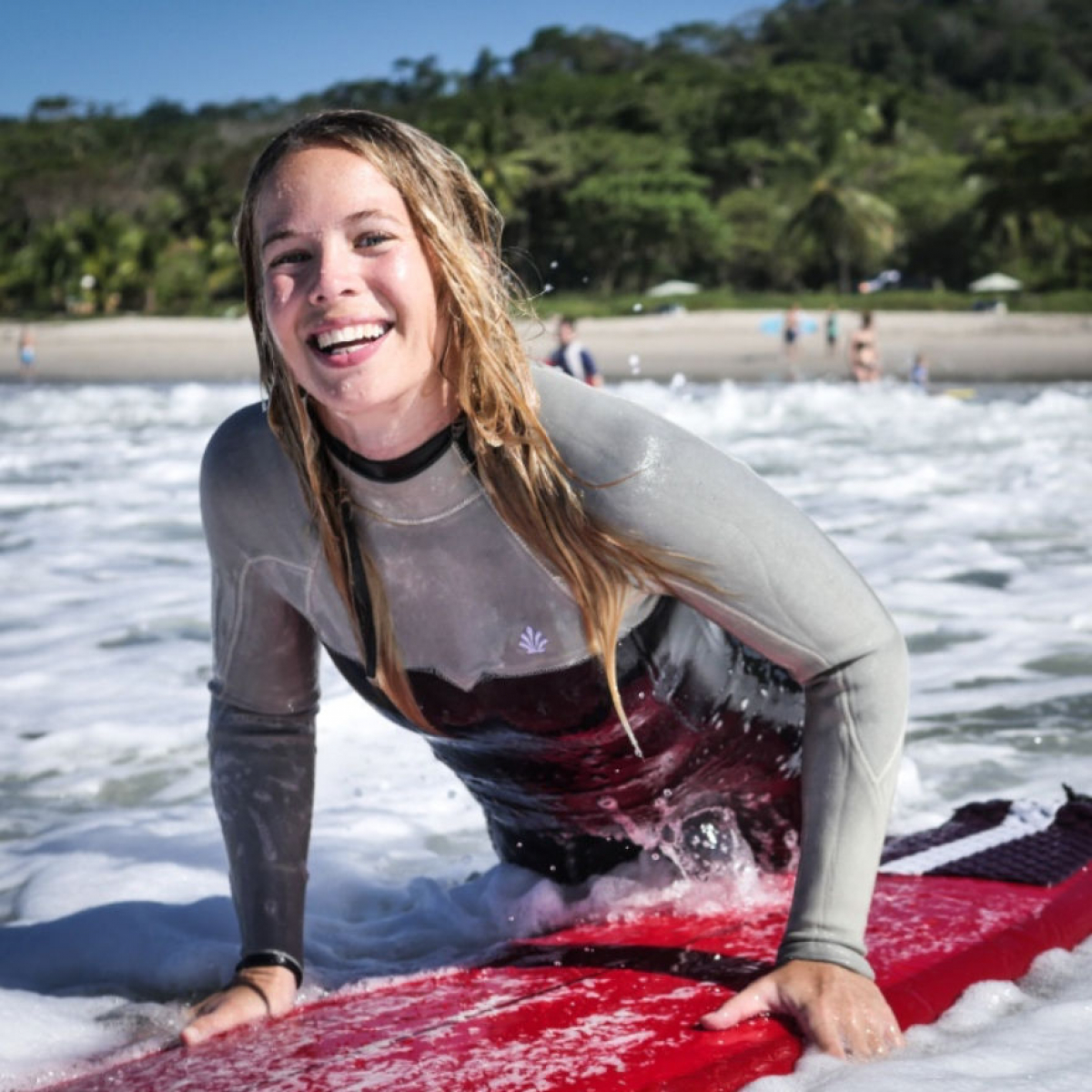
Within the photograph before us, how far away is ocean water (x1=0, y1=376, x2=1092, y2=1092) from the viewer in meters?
2.35

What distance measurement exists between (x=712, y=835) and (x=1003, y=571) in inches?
171

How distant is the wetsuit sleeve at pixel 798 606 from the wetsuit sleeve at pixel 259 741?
54cm

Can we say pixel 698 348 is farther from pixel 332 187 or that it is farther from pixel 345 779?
pixel 332 187

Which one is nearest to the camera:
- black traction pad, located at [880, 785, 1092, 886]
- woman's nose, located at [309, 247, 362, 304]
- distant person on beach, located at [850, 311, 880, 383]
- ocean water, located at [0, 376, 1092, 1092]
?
woman's nose, located at [309, 247, 362, 304]

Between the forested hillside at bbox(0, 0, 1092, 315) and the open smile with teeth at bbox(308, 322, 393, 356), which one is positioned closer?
the open smile with teeth at bbox(308, 322, 393, 356)

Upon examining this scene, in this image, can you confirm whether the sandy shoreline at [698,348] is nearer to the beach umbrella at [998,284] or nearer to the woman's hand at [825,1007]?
the beach umbrella at [998,284]

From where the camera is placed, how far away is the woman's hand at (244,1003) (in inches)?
81.5

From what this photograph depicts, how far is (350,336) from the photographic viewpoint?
71.1 inches

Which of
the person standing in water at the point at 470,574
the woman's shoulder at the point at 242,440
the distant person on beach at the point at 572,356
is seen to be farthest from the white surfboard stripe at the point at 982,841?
the distant person on beach at the point at 572,356

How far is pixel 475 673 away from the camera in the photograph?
6.79 feet

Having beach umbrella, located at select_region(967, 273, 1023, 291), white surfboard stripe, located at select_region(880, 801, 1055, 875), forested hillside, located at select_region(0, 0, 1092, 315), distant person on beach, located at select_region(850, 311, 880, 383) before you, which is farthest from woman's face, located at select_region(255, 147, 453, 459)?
beach umbrella, located at select_region(967, 273, 1023, 291)

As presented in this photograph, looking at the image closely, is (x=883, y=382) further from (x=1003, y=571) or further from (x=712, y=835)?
(x=712, y=835)

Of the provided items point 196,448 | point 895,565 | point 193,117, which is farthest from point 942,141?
point 895,565

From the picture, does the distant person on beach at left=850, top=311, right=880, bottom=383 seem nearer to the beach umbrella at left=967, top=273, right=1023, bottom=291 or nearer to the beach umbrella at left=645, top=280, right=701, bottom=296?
the beach umbrella at left=967, top=273, right=1023, bottom=291
